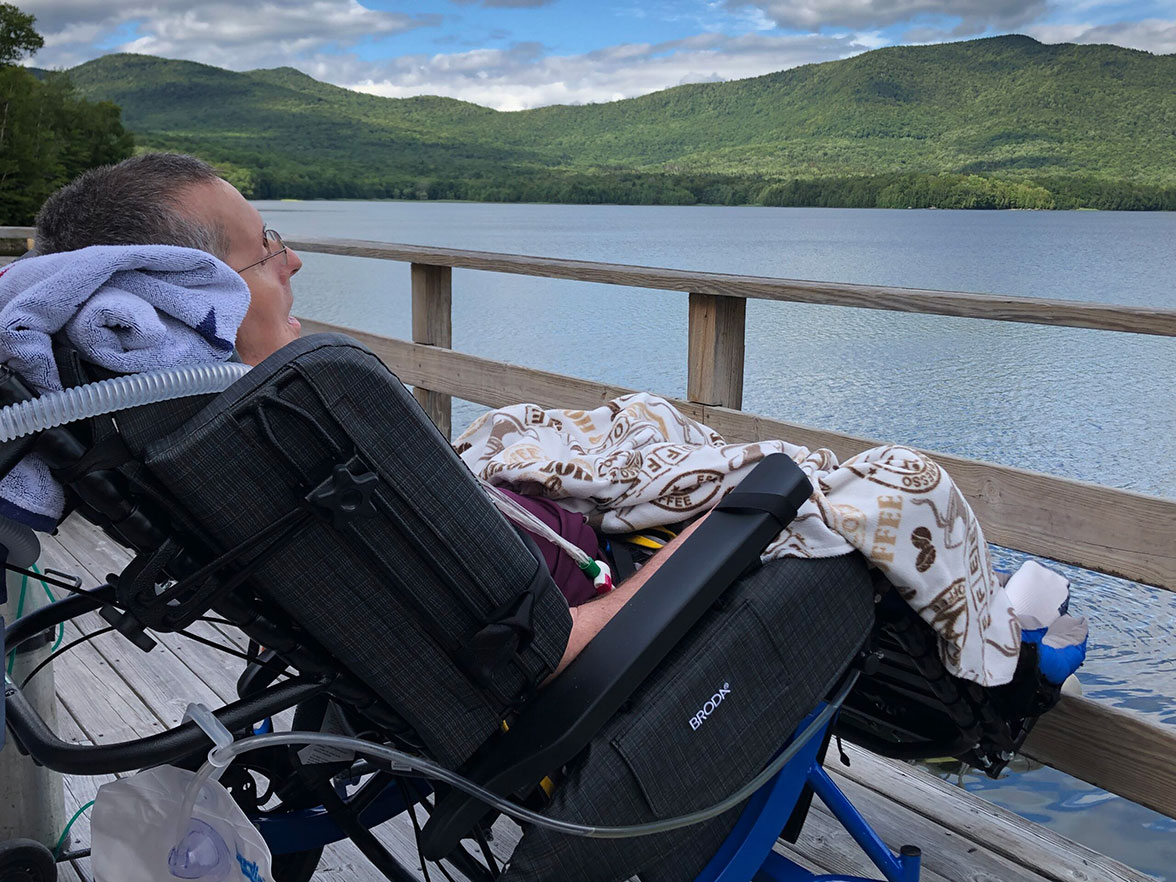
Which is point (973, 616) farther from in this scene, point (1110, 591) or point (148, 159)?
point (1110, 591)

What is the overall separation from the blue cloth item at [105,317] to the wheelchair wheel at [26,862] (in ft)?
2.93

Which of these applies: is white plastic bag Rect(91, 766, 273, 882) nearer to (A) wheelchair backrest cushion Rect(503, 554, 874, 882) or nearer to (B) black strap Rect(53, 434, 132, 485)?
(A) wheelchair backrest cushion Rect(503, 554, 874, 882)

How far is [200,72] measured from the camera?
75.4 metres

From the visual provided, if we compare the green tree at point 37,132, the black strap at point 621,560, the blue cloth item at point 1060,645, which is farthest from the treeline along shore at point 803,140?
the blue cloth item at point 1060,645

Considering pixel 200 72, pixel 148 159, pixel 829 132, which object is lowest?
pixel 148 159

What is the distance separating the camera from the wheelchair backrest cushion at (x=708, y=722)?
3.62ft

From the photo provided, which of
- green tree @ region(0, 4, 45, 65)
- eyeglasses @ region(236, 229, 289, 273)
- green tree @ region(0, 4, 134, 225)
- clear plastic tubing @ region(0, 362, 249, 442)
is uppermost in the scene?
green tree @ region(0, 4, 45, 65)

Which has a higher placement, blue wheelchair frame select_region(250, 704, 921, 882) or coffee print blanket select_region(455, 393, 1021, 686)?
coffee print blanket select_region(455, 393, 1021, 686)

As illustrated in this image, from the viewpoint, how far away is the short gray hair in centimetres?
118

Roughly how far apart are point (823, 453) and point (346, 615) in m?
0.78

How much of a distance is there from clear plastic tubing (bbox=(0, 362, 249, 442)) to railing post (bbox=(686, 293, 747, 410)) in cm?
159

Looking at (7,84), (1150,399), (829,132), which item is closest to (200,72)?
(7,84)

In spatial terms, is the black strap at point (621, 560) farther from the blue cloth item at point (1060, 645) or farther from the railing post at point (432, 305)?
the railing post at point (432, 305)

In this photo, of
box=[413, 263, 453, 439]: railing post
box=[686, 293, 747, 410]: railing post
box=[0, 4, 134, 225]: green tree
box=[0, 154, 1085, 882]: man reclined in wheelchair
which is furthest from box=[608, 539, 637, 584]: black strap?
box=[0, 4, 134, 225]: green tree
